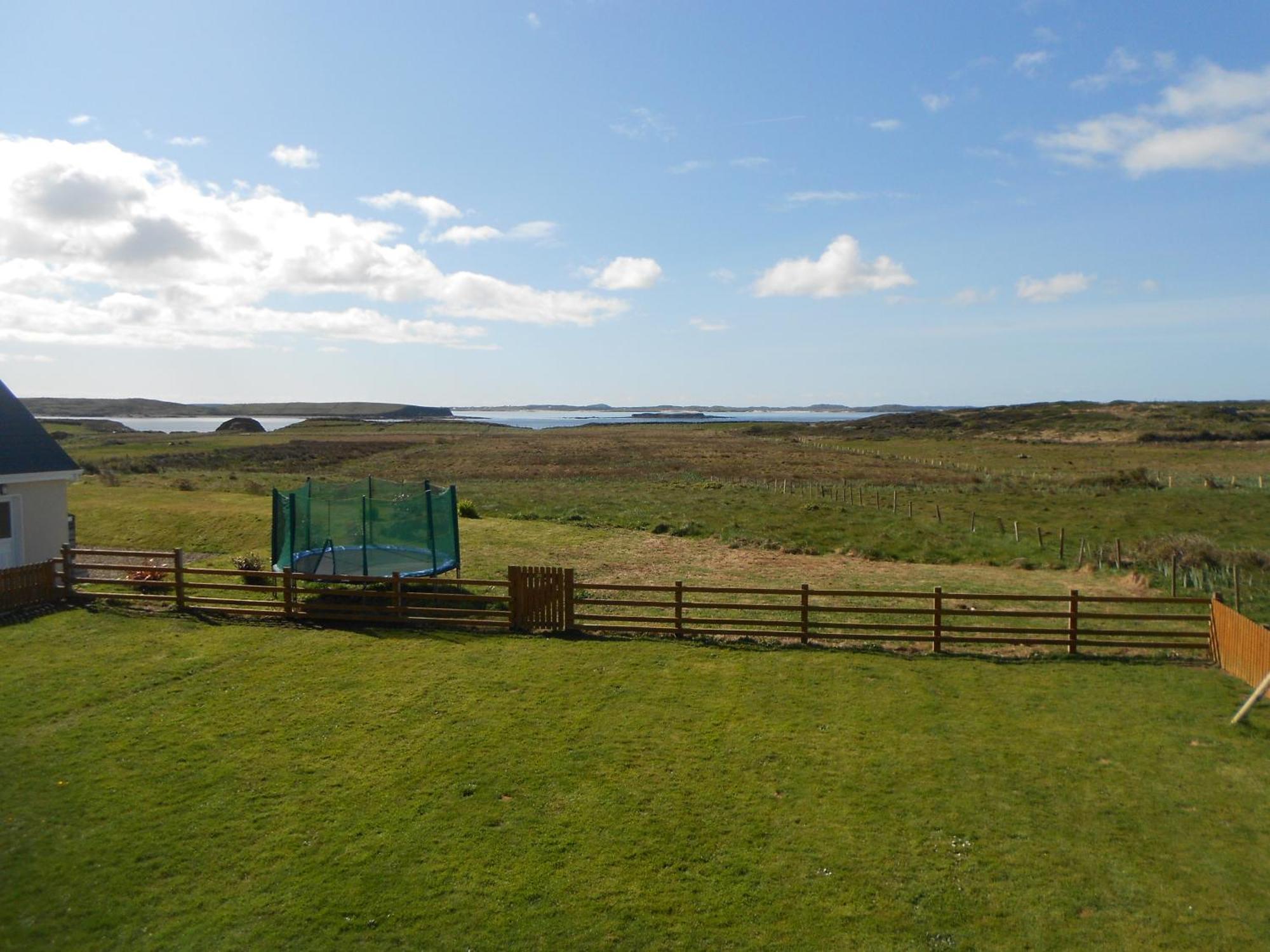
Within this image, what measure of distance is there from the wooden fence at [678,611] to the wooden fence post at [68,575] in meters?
0.03

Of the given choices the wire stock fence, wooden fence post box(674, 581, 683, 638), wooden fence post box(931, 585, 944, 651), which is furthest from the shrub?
wooden fence post box(931, 585, 944, 651)

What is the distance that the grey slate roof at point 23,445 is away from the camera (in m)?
20.8

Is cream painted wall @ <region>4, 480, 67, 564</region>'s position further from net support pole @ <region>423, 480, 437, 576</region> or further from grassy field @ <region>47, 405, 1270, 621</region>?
net support pole @ <region>423, 480, 437, 576</region>

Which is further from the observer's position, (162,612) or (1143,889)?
(162,612)

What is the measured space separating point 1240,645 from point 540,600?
12708 mm

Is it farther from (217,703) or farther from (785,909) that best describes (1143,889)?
(217,703)

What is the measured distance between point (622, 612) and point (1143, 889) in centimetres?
1263

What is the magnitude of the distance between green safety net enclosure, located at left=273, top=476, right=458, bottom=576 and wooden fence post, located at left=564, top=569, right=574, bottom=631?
441 centimetres

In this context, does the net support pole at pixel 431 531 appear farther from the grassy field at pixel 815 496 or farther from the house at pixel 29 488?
the house at pixel 29 488

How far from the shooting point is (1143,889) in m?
8.03

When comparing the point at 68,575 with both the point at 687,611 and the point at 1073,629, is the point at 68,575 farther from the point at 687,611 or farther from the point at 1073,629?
the point at 1073,629

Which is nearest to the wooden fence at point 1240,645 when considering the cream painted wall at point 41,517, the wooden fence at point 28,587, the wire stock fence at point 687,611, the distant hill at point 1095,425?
the wire stock fence at point 687,611

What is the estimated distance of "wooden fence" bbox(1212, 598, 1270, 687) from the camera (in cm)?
1352

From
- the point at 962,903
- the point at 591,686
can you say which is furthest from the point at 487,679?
the point at 962,903
